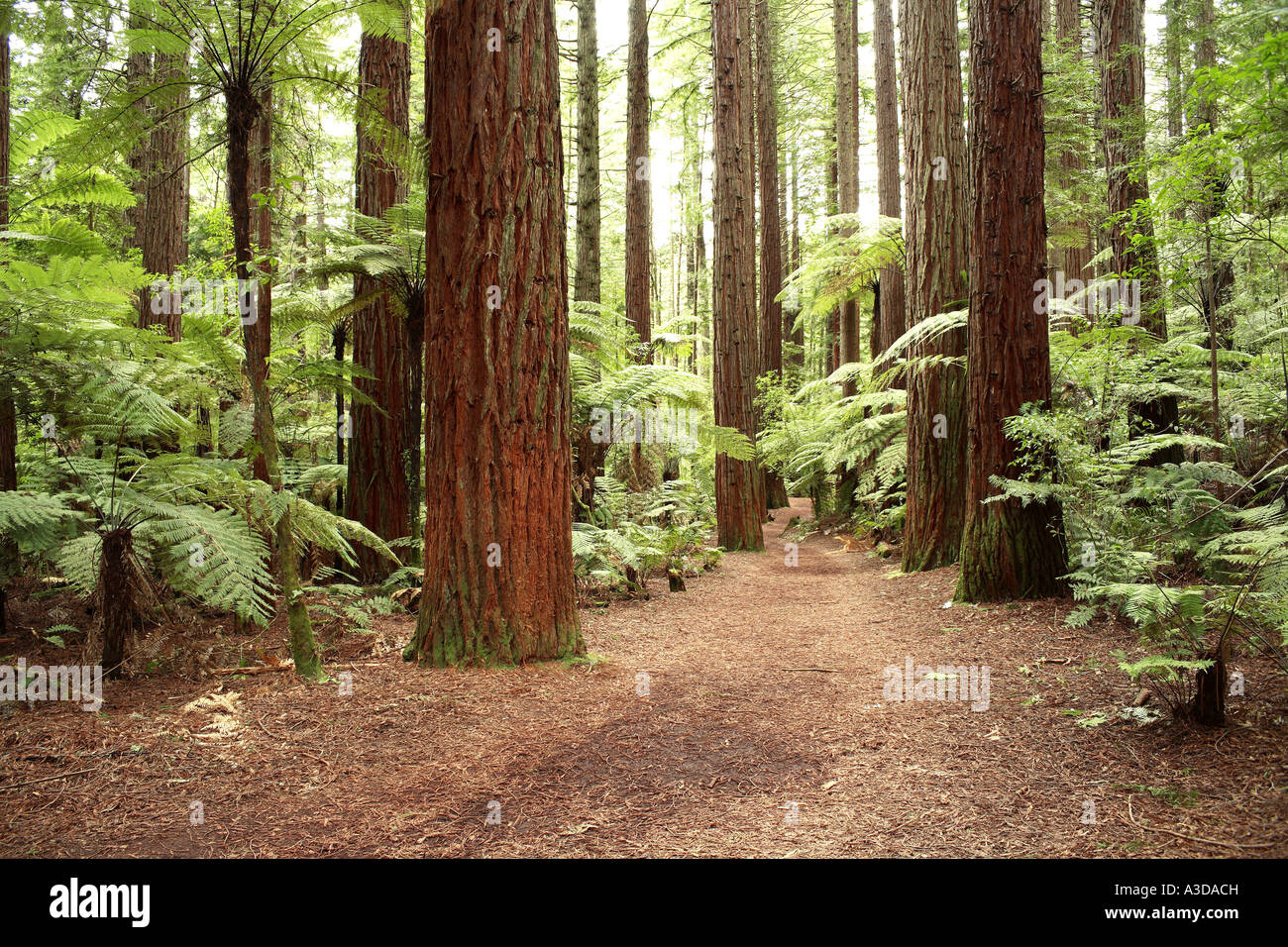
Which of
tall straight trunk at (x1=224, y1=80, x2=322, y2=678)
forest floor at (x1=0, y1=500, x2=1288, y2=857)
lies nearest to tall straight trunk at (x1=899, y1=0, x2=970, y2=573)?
forest floor at (x1=0, y1=500, x2=1288, y2=857)

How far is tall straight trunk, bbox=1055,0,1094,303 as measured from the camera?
12.4m

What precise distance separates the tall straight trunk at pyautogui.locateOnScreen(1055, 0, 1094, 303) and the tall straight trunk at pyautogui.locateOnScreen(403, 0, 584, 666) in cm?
989

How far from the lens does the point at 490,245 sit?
4105 millimetres

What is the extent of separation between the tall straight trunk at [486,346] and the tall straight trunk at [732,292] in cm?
583

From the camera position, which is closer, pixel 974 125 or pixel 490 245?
pixel 490 245

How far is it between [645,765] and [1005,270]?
4.62m

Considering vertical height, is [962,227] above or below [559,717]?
above

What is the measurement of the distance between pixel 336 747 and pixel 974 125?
6047 mm

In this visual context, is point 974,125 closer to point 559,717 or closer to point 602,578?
point 602,578

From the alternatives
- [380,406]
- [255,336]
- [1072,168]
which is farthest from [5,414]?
[1072,168]

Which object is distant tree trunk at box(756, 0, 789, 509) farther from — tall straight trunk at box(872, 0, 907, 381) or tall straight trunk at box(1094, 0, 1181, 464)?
tall straight trunk at box(1094, 0, 1181, 464)

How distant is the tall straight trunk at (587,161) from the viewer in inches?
403

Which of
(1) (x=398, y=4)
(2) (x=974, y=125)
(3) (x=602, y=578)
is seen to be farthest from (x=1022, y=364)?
(1) (x=398, y=4)
